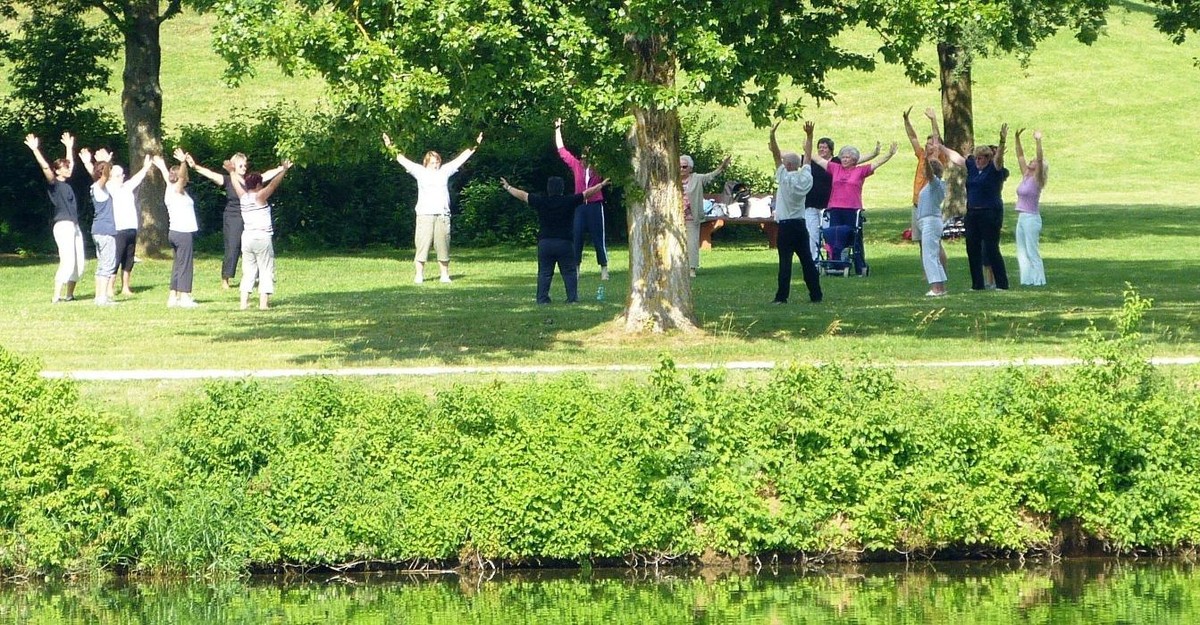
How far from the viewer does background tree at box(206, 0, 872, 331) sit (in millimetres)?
15172

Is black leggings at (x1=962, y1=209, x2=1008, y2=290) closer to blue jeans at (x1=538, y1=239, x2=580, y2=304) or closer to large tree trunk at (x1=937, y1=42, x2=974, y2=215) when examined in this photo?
blue jeans at (x1=538, y1=239, x2=580, y2=304)

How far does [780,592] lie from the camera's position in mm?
11633

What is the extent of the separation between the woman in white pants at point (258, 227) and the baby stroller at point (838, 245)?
25.8ft

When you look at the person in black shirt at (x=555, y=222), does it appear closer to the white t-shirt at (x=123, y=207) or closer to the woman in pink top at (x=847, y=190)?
the woman in pink top at (x=847, y=190)

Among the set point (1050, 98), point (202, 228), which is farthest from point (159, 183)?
point (1050, 98)

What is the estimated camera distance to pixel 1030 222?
22.4 meters

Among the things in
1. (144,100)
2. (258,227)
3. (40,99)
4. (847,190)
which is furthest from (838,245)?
(40,99)

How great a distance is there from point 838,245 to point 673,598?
14.1 metres

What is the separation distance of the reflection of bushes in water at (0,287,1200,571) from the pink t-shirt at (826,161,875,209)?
12.5 metres

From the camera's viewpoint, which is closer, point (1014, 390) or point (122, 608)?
point (122, 608)

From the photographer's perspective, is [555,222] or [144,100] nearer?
[555,222]

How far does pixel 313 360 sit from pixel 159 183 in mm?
16079

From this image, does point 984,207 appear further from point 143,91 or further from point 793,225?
point 143,91

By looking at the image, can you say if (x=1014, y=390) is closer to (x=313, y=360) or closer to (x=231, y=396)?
(x=231, y=396)
